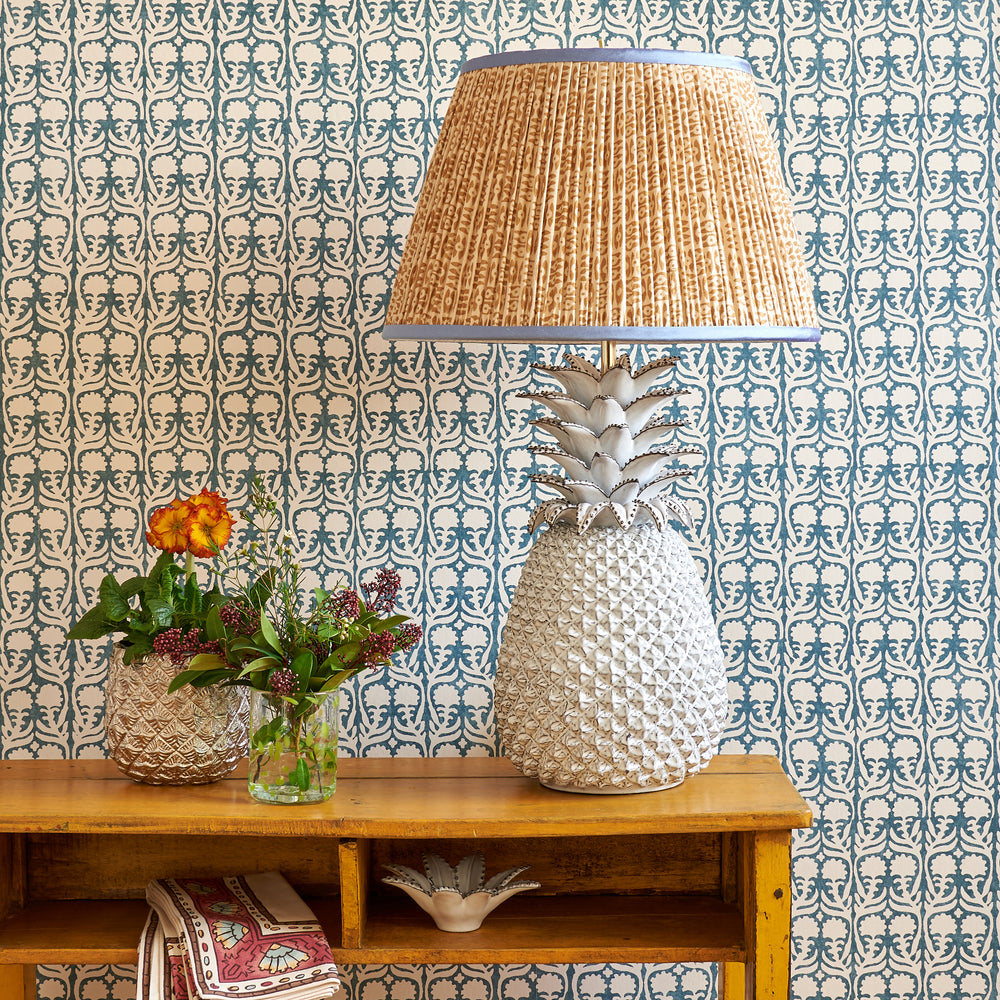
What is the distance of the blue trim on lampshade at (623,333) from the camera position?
3.72ft

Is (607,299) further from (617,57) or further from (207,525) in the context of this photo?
(207,525)

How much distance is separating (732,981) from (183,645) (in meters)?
0.88

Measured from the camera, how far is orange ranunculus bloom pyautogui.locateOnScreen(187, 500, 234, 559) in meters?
1.38

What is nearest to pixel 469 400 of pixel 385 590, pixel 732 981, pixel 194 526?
pixel 385 590

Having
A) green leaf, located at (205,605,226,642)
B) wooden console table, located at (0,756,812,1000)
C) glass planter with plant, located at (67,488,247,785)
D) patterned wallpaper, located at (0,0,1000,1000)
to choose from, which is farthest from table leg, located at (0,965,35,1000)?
green leaf, located at (205,605,226,642)

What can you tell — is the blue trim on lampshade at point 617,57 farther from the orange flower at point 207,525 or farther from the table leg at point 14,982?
the table leg at point 14,982

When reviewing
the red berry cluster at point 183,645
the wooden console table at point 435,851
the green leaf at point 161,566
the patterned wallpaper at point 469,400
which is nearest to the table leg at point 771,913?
the wooden console table at point 435,851

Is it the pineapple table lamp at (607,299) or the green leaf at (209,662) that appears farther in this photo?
the green leaf at (209,662)

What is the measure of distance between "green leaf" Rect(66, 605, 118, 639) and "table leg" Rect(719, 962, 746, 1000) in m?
0.95

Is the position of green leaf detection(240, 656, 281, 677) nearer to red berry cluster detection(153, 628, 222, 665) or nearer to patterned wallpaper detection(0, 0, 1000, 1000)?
red berry cluster detection(153, 628, 222, 665)

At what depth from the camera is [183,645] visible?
1.38 meters

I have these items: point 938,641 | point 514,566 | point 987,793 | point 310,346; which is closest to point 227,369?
point 310,346

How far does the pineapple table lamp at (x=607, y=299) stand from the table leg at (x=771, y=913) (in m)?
0.14

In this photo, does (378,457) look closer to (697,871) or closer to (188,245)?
(188,245)
